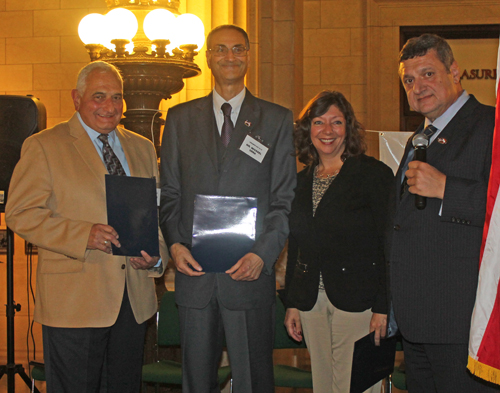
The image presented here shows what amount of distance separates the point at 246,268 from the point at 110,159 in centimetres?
94

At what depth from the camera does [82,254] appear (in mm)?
2812

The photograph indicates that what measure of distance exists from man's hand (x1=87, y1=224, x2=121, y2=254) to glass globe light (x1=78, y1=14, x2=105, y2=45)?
2.86 meters

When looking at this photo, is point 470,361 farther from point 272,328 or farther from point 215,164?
point 215,164

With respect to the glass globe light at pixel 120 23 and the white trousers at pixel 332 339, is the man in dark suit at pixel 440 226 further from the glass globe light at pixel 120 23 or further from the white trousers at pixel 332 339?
the glass globe light at pixel 120 23

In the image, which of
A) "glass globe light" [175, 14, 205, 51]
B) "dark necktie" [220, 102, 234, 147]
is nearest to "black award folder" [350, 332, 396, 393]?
"dark necktie" [220, 102, 234, 147]

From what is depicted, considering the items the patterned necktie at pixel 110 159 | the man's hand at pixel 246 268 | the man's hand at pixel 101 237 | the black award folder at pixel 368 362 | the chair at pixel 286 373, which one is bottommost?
the chair at pixel 286 373

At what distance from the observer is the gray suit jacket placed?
2.90 meters

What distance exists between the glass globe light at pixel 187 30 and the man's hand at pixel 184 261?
2668 mm

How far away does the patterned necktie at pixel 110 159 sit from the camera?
3.05m

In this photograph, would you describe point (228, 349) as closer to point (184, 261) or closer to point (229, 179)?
point (184, 261)

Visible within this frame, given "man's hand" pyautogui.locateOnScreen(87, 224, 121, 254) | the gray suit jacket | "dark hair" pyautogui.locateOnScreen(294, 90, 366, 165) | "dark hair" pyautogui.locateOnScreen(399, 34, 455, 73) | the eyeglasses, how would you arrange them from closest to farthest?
"dark hair" pyautogui.locateOnScreen(399, 34, 455, 73)
"man's hand" pyautogui.locateOnScreen(87, 224, 121, 254)
the gray suit jacket
the eyeglasses
"dark hair" pyautogui.locateOnScreen(294, 90, 366, 165)

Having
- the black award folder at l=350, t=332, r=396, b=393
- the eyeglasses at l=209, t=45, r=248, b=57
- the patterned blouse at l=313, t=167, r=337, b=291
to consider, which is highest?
the eyeglasses at l=209, t=45, r=248, b=57

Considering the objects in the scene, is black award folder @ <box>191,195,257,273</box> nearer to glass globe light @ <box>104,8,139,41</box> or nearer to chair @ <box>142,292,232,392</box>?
chair @ <box>142,292,232,392</box>

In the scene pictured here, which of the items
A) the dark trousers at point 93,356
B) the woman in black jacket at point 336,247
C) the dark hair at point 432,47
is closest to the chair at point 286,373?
the woman in black jacket at point 336,247
